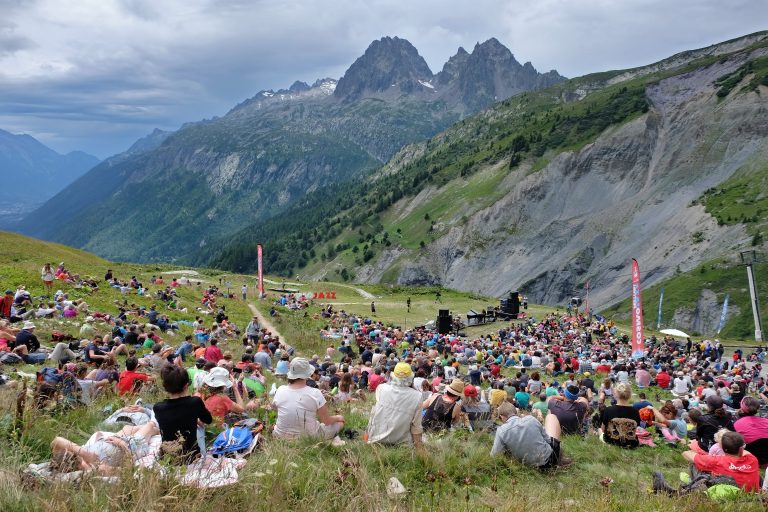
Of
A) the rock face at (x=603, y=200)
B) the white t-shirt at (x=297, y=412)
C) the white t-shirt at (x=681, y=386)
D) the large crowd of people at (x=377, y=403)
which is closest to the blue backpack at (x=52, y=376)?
the large crowd of people at (x=377, y=403)

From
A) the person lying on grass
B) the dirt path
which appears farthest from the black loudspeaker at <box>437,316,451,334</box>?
the person lying on grass

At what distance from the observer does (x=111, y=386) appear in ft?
35.2

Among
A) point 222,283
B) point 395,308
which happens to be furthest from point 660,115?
point 222,283

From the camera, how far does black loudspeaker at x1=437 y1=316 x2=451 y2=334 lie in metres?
42.5

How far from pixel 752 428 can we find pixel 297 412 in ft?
23.2

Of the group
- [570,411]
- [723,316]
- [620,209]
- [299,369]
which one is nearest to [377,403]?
[299,369]

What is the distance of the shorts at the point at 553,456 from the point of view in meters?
7.12

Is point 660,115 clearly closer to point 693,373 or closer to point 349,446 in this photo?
point 693,373

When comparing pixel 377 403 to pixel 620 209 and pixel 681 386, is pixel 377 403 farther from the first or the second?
pixel 620 209

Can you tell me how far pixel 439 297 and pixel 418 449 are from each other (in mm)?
60579

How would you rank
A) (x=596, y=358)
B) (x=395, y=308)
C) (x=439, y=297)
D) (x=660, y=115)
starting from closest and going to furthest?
(x=596, y=358)
(x=395, y=308)
(x=439, y=297)
(x=660, y=115)

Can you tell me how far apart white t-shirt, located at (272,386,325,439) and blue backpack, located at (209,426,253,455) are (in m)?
0.60

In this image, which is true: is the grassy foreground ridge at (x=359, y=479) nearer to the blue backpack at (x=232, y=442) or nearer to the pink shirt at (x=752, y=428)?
the blue backpack at (x=232, y=442)

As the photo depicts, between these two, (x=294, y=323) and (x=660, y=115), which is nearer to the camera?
(x=294, y=323)
